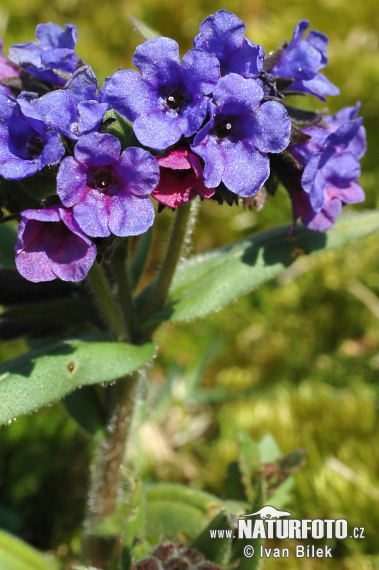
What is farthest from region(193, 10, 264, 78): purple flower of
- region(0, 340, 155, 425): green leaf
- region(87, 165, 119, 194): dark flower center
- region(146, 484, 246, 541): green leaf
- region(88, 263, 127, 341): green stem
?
A: region(146, 484, 246, 541): green leaf

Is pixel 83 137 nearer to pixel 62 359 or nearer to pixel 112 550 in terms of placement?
pixel 62 359

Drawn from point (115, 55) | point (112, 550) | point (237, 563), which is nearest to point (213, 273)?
point (237, 563)

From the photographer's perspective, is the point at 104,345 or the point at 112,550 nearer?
the point at 104,345

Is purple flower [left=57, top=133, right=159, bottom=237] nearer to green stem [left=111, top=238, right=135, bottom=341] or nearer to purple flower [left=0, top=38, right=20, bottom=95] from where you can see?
green stem [left=111, top=238, right=135, bottom=341]

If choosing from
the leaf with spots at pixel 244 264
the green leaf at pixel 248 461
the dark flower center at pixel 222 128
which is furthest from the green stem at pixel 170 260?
the green leaf at pixel 248 461

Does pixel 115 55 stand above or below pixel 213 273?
below

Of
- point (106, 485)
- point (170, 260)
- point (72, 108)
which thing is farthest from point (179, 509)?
point (72, 108)

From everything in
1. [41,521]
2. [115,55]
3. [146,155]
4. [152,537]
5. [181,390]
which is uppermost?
[146,155]
